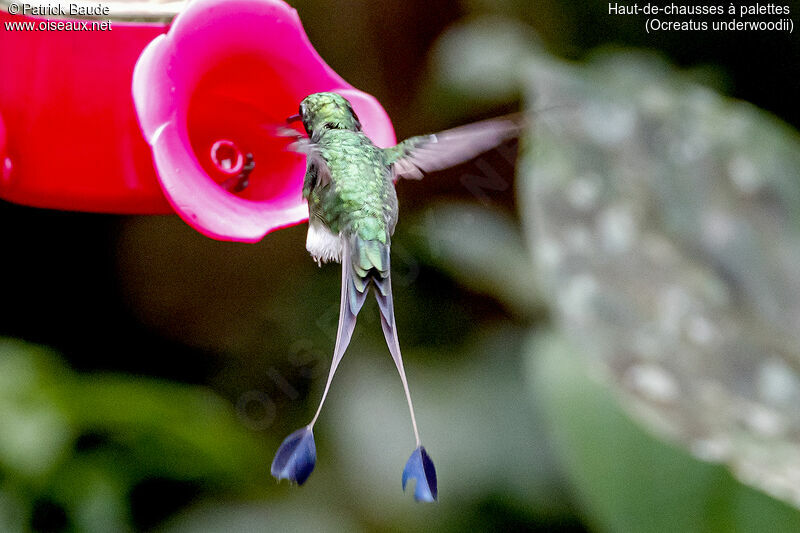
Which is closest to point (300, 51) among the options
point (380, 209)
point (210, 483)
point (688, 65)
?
point (380, 209)

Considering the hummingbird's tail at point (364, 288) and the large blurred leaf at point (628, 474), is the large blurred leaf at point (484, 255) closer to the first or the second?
the large blurred leaf at point (628, 474)

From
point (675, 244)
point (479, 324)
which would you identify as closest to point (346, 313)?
point (675, 244)

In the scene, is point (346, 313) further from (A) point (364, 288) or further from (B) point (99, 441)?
(B) point (99, 441)

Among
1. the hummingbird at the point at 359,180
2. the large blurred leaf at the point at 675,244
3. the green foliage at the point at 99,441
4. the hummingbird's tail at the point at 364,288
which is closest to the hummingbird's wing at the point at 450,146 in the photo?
the hummingbird at the point at 359,180

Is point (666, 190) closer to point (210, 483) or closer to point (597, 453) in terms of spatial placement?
point (597, 453)

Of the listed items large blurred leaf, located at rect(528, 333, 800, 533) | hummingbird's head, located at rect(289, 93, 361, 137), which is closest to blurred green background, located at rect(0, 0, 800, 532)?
large blurred leaf, located at rect(528, 333, 800, 533)

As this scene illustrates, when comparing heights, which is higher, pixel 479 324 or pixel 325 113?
pixel 325 113
